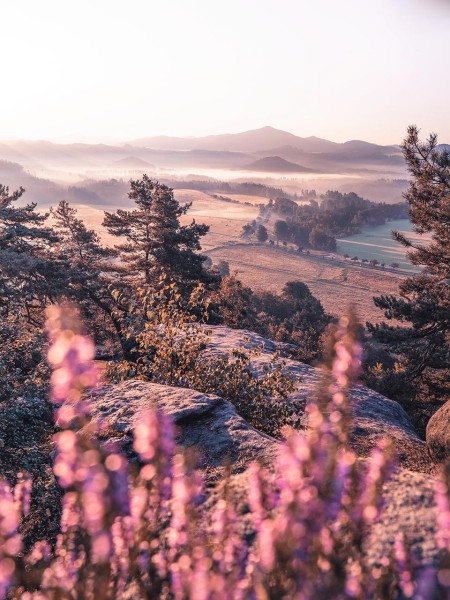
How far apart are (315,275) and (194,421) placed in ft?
351

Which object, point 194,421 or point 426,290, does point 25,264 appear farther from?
point 426,290

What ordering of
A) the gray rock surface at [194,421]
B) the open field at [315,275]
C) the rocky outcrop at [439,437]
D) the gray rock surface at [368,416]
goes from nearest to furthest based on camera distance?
the gray rock surface at [194,421]
the rocky outcrop at [439,437]
the gray rock surface at [368,416]
the open field at [315,275]

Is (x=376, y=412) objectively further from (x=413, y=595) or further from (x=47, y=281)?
(x=47, y=281)

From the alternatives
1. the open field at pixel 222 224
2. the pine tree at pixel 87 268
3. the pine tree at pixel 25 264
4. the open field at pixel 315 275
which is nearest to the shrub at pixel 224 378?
the pine tree at pixel 25 264

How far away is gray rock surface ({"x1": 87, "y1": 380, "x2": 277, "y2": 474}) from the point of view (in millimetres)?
5746

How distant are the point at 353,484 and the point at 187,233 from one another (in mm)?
28590

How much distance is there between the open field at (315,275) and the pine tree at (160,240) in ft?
178

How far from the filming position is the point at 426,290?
66.8 feet

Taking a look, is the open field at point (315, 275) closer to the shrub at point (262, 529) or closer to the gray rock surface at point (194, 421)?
the gray rock surface at point (194, 421)

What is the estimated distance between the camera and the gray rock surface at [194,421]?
5.75 meters

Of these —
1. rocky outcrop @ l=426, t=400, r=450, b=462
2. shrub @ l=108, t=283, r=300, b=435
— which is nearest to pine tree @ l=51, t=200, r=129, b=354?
shrub @ l=108, t=283, r=300, b=435

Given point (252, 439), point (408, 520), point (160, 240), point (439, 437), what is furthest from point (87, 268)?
point (408, 520)

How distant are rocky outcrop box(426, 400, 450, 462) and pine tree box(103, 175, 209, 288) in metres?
22.1

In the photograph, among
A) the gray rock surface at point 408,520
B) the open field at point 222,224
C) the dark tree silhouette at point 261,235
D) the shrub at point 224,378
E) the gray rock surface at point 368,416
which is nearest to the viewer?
the gray rock surface at point 408,520
